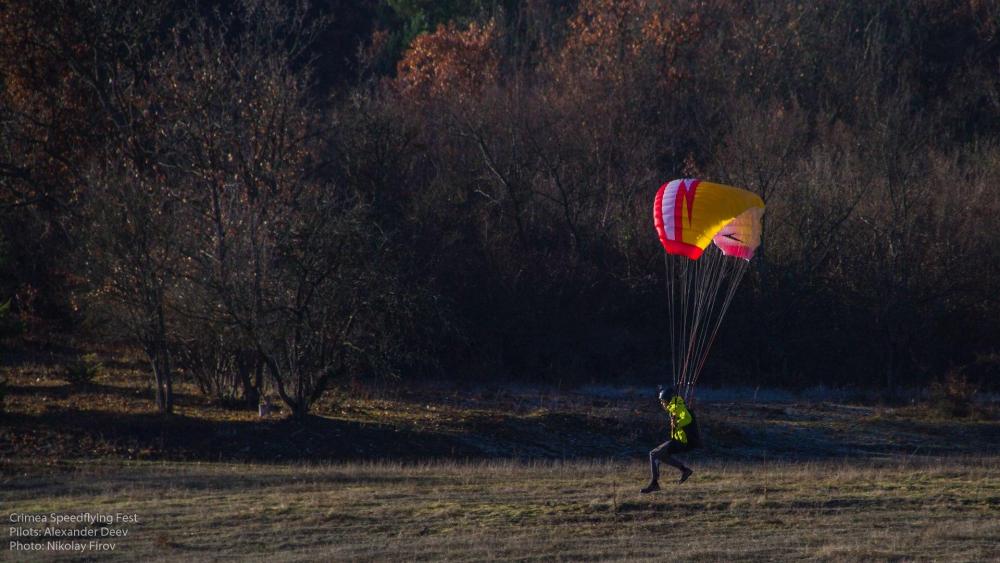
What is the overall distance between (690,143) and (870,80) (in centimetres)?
802

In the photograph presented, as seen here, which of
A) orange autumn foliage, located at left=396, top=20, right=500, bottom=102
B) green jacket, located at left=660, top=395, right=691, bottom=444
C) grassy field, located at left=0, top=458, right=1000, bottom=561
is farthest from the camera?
orange autumn foliage, located at left=396, top=20, right=500, bottom=102

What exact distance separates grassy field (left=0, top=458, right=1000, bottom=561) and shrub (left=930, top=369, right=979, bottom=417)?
392 inches

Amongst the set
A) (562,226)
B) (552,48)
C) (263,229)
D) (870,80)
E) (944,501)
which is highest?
(552,48)

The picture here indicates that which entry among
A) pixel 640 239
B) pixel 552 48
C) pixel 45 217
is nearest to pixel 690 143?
pixel 640 239

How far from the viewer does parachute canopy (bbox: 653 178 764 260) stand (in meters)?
16.8

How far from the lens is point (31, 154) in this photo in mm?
26781

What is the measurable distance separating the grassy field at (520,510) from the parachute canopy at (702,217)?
3.60 metres

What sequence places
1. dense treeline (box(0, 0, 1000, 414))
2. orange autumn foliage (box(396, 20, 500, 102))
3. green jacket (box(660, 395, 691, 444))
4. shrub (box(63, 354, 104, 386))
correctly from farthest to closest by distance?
orange autumn foliage (box(396, 20, 500, 102))
shrub (box(63, 354, 104, 386))
dense treeline (box(0, 0, 1000, 414))
green jacket (box(660, 395, 691, 444))

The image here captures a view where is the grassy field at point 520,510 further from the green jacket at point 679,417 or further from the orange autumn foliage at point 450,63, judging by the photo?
the orange autumn foliage at point 450,63

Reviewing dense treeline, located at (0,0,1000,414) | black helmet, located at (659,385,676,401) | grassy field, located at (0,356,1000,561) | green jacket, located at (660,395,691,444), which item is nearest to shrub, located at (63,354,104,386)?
grassy field, located at (0,356,1000,561)

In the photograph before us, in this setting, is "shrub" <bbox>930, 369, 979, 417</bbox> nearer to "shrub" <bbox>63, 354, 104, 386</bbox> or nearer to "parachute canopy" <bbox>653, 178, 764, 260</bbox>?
"parachute canopy" <bbox>653, 178, 764, 260</bbox>

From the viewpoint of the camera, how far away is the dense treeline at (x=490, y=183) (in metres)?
22.0

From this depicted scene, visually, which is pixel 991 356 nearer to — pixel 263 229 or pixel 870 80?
pixel 870 80

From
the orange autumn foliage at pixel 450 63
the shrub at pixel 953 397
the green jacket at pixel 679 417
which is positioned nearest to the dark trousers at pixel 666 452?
the green jacket at pixel 679 417
